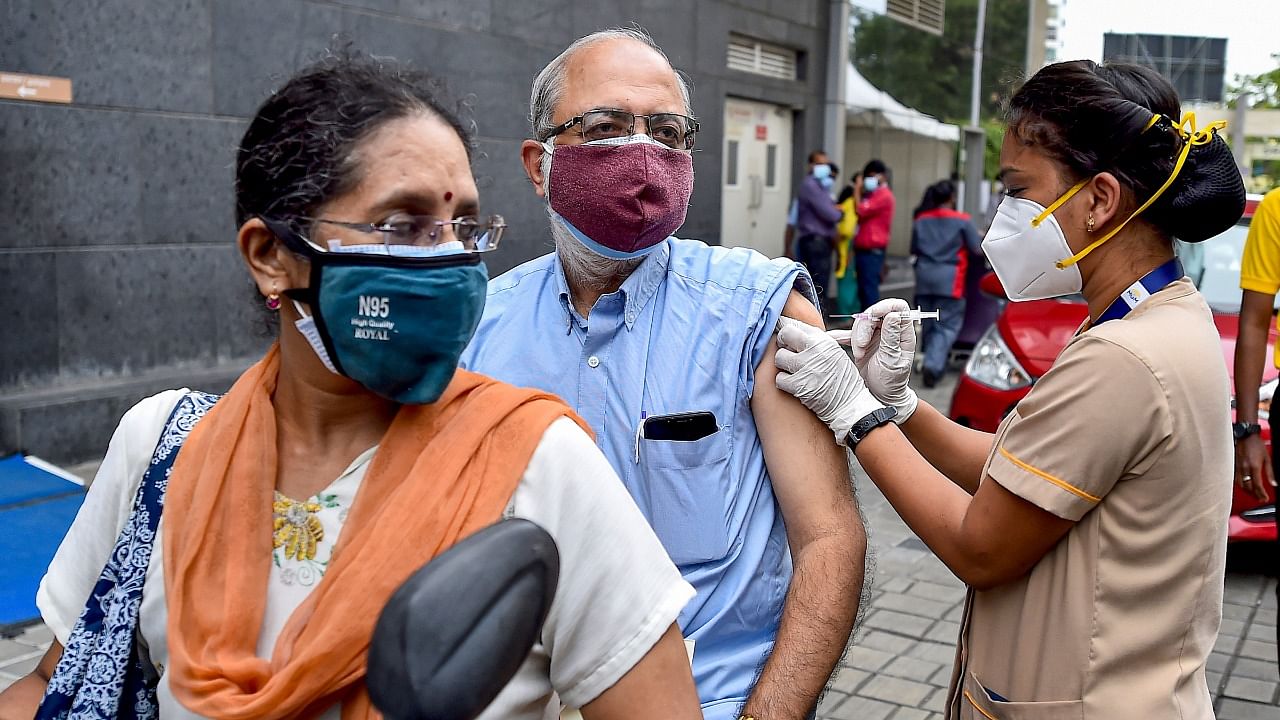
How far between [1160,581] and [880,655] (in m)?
2.98

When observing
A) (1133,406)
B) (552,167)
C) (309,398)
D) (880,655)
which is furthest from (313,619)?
(880,655)

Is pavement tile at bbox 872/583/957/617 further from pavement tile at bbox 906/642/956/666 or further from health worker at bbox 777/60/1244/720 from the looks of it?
health worker at bbox 777/60/1244/720

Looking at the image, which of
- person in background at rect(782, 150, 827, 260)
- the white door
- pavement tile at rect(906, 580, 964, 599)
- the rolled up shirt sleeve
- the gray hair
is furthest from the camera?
the white door

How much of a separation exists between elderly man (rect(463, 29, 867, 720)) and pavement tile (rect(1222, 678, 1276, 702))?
3.20 meters

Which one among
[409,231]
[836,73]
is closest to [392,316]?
[409,231]

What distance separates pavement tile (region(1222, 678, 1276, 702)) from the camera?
4547mm

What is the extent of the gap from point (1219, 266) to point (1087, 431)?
597cm

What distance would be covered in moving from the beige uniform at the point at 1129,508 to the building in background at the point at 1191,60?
44332 mm

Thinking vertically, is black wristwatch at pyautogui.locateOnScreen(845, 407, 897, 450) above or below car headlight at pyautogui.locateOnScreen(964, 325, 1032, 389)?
above

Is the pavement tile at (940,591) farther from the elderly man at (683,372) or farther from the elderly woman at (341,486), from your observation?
the elderly woman at (341,486)

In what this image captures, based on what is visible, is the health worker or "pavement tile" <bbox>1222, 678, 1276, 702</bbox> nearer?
the health worker

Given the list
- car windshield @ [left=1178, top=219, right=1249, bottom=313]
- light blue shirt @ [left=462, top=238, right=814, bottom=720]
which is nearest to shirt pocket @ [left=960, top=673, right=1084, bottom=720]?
light blue shirt @ [left=462, top=238, right=814, bottom=720]

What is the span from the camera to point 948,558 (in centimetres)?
224

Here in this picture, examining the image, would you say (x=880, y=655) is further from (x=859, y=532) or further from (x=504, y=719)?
(x=504, y=719)
